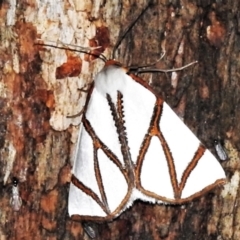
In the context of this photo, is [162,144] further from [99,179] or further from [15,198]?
[15,198]

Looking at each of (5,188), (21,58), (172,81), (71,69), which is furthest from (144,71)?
(5,188)

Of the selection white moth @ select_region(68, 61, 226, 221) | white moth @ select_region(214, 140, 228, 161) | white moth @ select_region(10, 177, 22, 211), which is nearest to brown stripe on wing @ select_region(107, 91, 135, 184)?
white moth @ select_region(68, 61, 226, 221)

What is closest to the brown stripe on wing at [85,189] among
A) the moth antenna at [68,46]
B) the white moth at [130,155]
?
the white moth at [130,155]

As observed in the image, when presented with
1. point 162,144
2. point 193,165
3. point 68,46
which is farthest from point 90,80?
point 193,165

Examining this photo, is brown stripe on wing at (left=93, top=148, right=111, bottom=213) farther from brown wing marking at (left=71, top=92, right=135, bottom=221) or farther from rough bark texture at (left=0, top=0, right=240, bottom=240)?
rough bark texture at (left=0, top=0, right=240, bottom=240)

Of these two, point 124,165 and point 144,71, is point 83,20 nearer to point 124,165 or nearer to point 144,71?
point 144,71

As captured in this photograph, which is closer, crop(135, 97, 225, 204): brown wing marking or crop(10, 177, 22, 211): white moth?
crop(135, 97, 225, 204): brown wing marking
